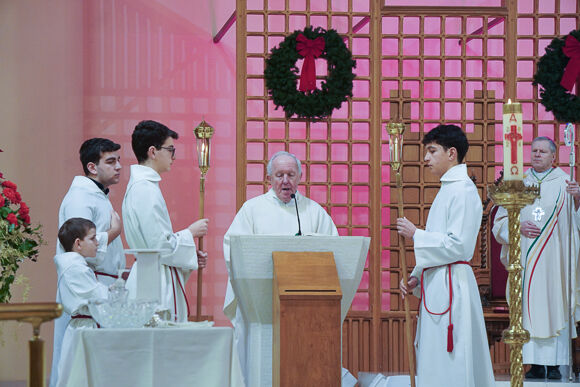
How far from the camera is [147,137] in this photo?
496cm

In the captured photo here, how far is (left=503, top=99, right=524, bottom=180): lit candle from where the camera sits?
2.72 metres

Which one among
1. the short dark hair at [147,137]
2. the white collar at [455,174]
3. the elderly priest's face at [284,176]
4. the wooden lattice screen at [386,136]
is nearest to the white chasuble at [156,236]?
the short dark hair at [147,137]

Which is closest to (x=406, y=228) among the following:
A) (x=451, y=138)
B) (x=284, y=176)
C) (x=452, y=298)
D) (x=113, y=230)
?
(x=452, y=298)

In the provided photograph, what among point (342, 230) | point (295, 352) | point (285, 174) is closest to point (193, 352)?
point (295, 352)

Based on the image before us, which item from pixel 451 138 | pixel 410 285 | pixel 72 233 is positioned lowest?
pixel 410 285

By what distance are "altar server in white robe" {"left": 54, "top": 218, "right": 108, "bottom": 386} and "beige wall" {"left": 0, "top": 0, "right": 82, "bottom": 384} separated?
9.26 feet

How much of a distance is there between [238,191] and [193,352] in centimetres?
376

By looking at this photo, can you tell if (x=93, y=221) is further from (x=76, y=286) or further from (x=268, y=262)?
(x=268, y=262)

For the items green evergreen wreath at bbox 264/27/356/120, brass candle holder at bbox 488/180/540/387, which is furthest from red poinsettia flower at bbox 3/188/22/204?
brass candle holder at bbox 488/180/540/387

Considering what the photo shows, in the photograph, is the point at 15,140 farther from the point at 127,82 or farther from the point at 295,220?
the point at 295,220

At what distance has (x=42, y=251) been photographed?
26.5 ft

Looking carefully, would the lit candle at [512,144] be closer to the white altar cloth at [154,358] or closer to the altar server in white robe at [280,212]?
the white altar cloth at [154,358]

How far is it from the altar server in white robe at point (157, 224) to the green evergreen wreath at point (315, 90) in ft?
8.34

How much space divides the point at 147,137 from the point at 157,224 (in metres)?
0.60
